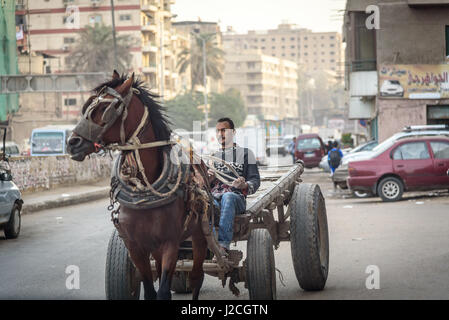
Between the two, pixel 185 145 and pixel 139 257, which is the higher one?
pixel 185 145

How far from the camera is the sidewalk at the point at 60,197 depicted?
2354 centimetres

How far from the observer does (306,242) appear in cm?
870

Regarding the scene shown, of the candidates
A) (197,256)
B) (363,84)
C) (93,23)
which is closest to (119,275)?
(197,256)

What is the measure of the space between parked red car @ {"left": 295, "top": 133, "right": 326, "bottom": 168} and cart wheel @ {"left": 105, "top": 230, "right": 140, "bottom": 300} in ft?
121

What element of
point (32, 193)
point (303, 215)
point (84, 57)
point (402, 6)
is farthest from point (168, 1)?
point (303, 215)

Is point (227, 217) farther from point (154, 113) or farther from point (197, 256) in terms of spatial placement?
point (154, 113)

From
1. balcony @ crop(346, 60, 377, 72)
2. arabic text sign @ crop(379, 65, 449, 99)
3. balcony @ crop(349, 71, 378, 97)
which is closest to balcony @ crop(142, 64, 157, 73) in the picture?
balcony @ crop(346, 60, 377, 72)

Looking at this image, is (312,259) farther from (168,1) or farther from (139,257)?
(168,1)

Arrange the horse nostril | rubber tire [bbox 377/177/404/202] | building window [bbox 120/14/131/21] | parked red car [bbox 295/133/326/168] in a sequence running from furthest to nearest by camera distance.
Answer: building window [bbox 120/14/131/21] < parked red car [bbox 295/133/326/168] < rubber tire [bbox 377/177/404/202] < the horse nostril

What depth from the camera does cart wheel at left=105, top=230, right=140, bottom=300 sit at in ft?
24.6

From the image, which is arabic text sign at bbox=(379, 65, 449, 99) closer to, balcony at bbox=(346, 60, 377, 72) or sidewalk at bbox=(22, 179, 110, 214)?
balcony at bbox=(346, 60, 377, 72)

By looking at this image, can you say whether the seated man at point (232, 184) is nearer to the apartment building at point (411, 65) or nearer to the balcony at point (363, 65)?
the apartment building at point (411, 65)

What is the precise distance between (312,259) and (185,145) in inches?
81.4

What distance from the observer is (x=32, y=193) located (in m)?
28.5
